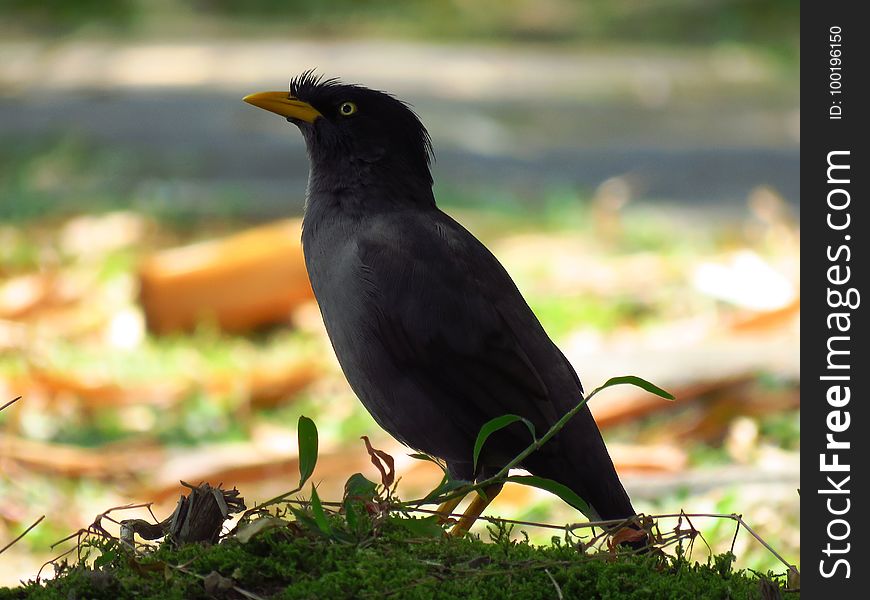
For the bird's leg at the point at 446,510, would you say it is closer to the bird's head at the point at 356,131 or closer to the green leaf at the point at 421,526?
the green leaf at the point at 421,526

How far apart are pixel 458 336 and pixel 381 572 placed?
1.13 metres

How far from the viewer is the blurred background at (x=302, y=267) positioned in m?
5.79

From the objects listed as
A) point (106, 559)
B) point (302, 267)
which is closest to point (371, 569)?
point (106, 559)

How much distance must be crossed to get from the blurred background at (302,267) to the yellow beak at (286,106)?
6.21 feet

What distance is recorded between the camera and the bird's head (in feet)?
13.3

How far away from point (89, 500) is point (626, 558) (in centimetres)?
335

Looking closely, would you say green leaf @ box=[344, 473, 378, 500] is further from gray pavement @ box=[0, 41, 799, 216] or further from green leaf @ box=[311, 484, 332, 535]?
gray pavement @ box=[0, 41, 799, 216]

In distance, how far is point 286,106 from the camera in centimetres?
419

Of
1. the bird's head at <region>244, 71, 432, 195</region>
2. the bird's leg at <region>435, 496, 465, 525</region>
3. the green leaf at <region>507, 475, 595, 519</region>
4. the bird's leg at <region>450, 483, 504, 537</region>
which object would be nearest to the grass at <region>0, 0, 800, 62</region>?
the bird's head at <region>244, 71, 432, 195</region>

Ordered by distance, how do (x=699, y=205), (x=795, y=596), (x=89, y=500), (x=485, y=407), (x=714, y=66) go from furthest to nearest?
(x=714, y=66) → (x=699, y=205) → (x=89, y=500) → (x=485, y=407) → (x=795, y=596)

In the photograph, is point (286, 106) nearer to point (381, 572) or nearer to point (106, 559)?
point (106, 559)

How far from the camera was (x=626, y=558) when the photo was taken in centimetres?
283
